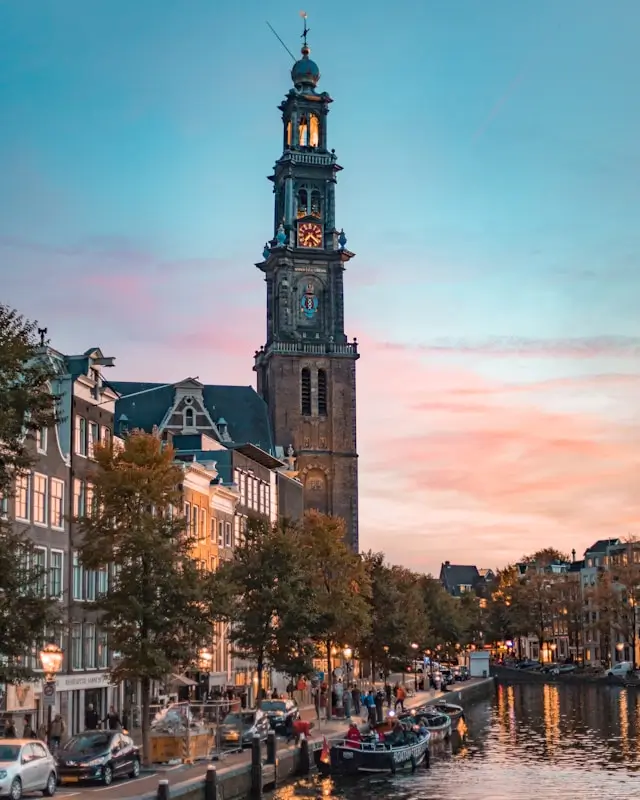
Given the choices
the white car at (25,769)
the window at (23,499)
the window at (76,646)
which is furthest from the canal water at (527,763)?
the window at (23,499)

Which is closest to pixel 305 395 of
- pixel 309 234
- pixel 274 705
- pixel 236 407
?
pixel 236 407

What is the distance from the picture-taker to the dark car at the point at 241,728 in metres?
58.7

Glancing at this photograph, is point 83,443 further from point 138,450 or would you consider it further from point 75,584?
point 138,450

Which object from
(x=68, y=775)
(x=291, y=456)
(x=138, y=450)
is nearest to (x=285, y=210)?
(x=291, y=456)

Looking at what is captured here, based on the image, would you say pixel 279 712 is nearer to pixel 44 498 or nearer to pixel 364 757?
pixel 364 757

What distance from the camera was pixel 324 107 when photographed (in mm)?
168750

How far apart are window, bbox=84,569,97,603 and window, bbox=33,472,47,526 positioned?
584cm

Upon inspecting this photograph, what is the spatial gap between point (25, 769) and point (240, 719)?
21265 millimetres

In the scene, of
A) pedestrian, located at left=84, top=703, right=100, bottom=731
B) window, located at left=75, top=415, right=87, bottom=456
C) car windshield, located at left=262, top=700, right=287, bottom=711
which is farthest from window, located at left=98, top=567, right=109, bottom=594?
car windshield, located at left=262, top=700, right=287, bottom=711

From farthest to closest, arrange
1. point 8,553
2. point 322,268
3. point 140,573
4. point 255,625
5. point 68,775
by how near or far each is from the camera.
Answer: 1. point 322,268
2. point 255,625
3. point 140,573
4. point 68,775
5. point 8,553

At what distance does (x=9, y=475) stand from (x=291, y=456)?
11614cm

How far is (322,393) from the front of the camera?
160 metres

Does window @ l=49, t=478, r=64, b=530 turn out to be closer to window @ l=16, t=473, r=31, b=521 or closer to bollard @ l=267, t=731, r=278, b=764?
window @ l=16, t=473, r=31, b=521

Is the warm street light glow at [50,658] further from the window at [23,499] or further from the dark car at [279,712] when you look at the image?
the dark car at [279,712]
